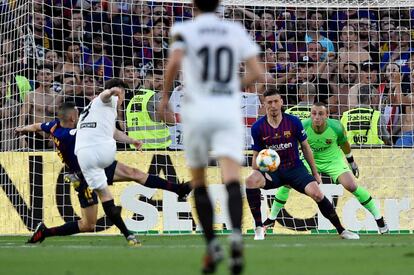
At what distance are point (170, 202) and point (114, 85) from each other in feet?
16.4

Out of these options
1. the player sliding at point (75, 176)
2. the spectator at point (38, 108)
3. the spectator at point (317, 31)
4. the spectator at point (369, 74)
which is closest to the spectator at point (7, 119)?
the spectator at point (38, 108)

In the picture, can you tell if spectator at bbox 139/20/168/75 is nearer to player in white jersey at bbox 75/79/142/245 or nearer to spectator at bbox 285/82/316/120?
spectator at bbox 285/82/316/120

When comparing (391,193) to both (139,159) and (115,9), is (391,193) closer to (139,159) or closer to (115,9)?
(139,159)

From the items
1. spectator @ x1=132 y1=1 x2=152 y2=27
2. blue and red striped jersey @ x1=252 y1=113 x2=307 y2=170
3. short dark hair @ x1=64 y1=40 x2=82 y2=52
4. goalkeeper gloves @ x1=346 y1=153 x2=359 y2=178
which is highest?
spectator @ x1=132 y1=1 x2=152 y2=27

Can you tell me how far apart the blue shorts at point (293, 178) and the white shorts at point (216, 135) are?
652 centimetres

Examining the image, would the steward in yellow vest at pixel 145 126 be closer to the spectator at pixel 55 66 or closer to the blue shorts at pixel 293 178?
the spectator at pixel 55 66

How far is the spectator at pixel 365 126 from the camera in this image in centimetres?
1644

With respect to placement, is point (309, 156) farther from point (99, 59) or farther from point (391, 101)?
point (99, 59)

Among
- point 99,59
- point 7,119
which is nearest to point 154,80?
A: point 99,59

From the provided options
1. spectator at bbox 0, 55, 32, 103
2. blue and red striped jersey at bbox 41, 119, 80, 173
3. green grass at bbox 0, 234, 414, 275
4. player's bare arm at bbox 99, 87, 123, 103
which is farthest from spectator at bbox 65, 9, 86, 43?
green grass at bbox 0, 234, 414, 275

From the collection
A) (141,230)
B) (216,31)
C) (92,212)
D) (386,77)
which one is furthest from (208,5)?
(386,77)

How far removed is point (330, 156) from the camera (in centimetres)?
1445

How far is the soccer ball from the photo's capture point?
40.5 feet

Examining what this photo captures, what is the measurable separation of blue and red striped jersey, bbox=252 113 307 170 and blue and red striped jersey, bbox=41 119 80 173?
249cm
